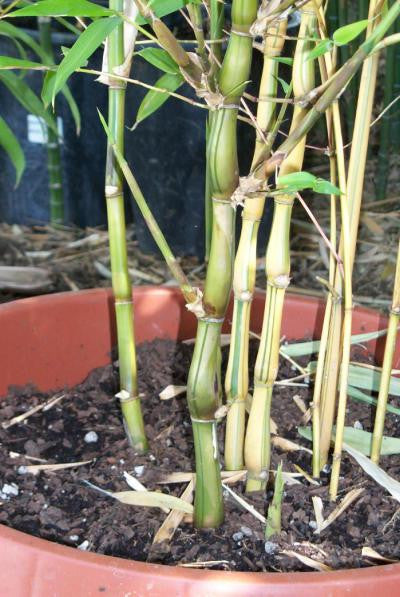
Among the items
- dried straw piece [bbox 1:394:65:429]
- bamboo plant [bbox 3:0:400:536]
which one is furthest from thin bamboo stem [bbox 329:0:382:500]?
dried straw piece [bbox 1:394:65:429]

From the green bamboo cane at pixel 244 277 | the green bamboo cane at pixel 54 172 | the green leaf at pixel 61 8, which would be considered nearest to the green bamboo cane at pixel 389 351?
the green bamboo cane at pixel 244 277

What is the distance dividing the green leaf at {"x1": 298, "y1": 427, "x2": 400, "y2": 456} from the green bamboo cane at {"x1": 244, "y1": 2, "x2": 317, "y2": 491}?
0.10 meters

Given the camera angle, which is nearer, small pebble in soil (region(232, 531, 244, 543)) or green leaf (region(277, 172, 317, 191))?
green leaf (region(277, 172, 317, 191))

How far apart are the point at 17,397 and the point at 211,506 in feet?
1.01

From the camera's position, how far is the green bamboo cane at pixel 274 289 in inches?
23.1

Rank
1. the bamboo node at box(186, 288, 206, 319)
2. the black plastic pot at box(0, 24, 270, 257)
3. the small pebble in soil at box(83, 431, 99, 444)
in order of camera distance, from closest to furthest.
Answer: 1. the bamboo node at box(186, 288, 206, 319)
2. the small pebble in soil at box(83, 431, 99, 444)
3. the black plastic pot at box(0, 24, 270, 257)

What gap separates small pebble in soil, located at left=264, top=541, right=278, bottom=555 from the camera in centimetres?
63

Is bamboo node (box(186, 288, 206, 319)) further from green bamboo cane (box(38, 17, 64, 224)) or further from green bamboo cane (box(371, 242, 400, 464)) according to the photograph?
green bamboo cane (box(38, 17, 64, 224))

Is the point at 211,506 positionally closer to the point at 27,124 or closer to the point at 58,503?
the point at 58,503

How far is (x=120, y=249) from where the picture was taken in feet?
2.34

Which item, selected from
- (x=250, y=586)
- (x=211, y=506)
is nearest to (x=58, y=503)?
(x=211, y=506)

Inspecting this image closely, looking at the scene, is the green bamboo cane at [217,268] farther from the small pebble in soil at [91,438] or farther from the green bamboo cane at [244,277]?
the small pebble in soil at [91,438]

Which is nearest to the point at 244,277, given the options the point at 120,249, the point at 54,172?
the point at 120,249

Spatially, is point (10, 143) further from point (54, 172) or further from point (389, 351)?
point (54, 172)
